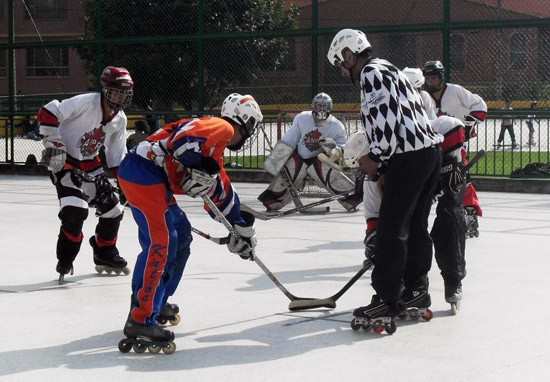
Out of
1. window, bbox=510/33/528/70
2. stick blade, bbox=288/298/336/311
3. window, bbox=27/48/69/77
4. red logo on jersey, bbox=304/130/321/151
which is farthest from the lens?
window, bbox=27/48/69/77

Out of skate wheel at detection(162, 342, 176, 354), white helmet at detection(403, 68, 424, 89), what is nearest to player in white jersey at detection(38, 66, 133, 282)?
white helmet at detection(403, 68, 424, 89)

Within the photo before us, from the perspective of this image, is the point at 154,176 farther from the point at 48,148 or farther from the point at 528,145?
the point at 528,145

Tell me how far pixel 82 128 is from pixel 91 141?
0.40 ft

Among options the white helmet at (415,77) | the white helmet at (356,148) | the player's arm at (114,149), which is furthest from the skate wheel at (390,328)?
the player's arm at (114,149)

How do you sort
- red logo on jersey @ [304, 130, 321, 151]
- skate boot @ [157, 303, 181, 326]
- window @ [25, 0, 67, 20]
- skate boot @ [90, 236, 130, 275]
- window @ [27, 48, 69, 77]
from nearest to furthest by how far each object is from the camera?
skate boot @ [157, 303, 181, 326]
skate boot @ [90, 236, 130, 275]
red logo on jersey @ [304, 130, 321, 151]
window @ [27, 48, 69, 77]
window @ [25, 0, 67, 20]

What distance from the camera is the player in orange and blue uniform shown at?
6.39 m

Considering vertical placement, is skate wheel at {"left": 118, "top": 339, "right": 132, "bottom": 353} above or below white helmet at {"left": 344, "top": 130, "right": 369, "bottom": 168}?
below

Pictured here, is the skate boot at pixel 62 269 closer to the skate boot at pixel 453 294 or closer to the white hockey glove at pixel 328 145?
the skate boot at pixel 453 294

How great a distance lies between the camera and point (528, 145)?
20.2m

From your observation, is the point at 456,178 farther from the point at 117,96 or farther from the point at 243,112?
the point at 117,96

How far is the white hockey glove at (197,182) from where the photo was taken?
646 centimetres

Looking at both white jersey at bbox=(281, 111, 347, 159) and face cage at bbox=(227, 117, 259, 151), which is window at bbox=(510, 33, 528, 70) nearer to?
white jersey at bbox=(281, 111, 347, 159)

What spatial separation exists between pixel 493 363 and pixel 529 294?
217cm

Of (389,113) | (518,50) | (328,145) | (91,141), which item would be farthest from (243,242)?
(518,50)
